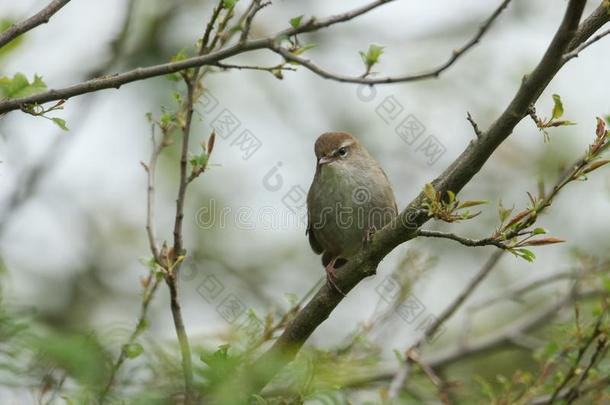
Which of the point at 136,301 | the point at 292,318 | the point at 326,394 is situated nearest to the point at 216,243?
the point at 136,301

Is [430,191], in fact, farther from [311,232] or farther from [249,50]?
[311,232]

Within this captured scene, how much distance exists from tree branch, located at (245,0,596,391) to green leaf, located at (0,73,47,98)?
150cm

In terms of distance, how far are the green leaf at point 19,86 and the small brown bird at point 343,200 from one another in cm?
342

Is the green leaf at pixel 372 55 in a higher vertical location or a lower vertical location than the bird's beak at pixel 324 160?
lower

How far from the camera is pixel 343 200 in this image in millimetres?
6590

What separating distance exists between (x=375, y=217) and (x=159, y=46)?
400 centimetres

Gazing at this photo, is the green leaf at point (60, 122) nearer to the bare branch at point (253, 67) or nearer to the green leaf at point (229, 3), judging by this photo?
the bare branch at point (253, 67)

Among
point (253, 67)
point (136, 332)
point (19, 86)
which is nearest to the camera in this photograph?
point (19, 86)

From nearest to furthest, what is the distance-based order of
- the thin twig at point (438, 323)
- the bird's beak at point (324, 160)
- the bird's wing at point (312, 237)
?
the thin twig at point (438, 323) < the bird's beak at point (324, 160) < the bird's wing at point (312, 237)

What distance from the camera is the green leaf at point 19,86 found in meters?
3.29

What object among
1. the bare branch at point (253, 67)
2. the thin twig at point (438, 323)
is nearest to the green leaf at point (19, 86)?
the bare branch at point (253, 67)

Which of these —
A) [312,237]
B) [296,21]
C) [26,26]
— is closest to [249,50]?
[296,21]

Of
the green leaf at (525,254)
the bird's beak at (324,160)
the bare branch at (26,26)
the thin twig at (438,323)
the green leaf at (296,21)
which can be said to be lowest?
the thin twig at (438,323)

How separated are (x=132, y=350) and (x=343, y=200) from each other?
3.16 m
